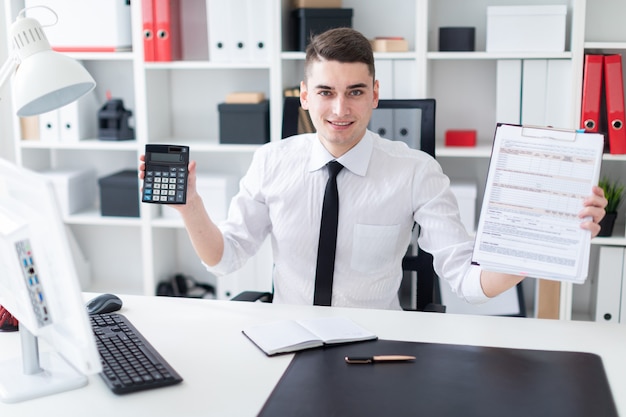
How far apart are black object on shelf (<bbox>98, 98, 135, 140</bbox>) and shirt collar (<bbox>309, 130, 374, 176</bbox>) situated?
1560 millimetres

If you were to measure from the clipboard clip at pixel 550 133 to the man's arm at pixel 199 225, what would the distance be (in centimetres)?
71

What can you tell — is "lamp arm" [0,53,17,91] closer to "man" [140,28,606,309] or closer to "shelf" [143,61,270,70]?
"man" [140,28,606,309]

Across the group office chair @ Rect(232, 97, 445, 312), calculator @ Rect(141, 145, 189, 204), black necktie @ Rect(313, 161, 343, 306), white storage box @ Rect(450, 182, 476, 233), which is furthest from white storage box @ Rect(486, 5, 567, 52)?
calculator @ Rect(141, 145, 189, 204)

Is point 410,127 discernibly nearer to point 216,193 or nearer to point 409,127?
point 409,127

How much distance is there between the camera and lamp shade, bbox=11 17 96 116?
1439 mm

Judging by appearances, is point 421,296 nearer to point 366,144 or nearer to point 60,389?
point 366,144

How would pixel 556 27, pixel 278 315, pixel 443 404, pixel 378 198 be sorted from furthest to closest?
pixel 556 27
pixel 378 198
pixel 278 315
pixel 443 404

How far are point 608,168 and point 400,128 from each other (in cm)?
133

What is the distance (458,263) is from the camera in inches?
73.3

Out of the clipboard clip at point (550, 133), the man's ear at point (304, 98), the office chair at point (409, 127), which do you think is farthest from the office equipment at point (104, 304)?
the clipboard clip at point (550, 133)

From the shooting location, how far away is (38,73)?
1.44 meters

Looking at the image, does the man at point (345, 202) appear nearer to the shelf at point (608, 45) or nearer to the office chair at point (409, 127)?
the office chair at point (409, 127)

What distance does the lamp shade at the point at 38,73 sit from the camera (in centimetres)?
144

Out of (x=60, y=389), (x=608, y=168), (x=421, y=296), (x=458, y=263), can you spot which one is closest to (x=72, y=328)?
(x=60, y=389)
